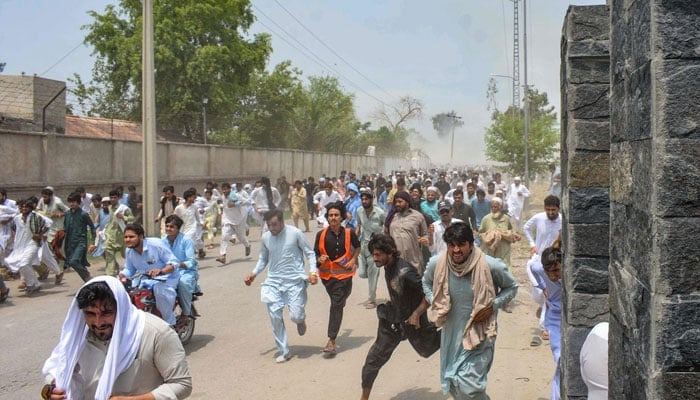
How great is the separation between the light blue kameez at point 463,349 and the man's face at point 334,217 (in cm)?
289

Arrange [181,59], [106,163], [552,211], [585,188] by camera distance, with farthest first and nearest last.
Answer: [181,59] < [106,163] < [552,211] < [585,188]

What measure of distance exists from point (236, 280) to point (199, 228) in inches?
88.7

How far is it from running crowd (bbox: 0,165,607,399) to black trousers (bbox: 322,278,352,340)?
0.01 m

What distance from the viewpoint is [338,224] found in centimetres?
769

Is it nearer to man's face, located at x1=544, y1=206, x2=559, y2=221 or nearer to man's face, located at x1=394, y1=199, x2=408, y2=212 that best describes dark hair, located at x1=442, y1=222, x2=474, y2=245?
man's face, located at x1=394, y1=199, x2=408, y2=212

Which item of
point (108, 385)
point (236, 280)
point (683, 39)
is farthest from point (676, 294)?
point (236, 280)

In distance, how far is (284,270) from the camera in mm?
7457

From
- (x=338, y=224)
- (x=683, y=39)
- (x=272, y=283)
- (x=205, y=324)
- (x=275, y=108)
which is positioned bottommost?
(x=205, y=324)

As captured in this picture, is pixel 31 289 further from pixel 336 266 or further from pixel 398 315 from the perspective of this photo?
pixel 398 315

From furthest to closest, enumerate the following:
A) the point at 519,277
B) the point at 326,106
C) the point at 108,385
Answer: the point at 326,106 < the point at 519,277 < the point at 108,385

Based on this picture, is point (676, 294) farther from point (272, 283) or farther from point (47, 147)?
point (47, 147)

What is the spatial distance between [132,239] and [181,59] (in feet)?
89.1

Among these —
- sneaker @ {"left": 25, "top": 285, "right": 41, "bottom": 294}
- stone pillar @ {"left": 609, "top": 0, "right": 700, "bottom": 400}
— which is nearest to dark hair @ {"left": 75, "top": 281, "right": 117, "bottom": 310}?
stone pillar @ {"left": 609, "top": 0, "right": 700, "bottom": 400}

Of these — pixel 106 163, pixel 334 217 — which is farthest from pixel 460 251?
pixel 106 163
